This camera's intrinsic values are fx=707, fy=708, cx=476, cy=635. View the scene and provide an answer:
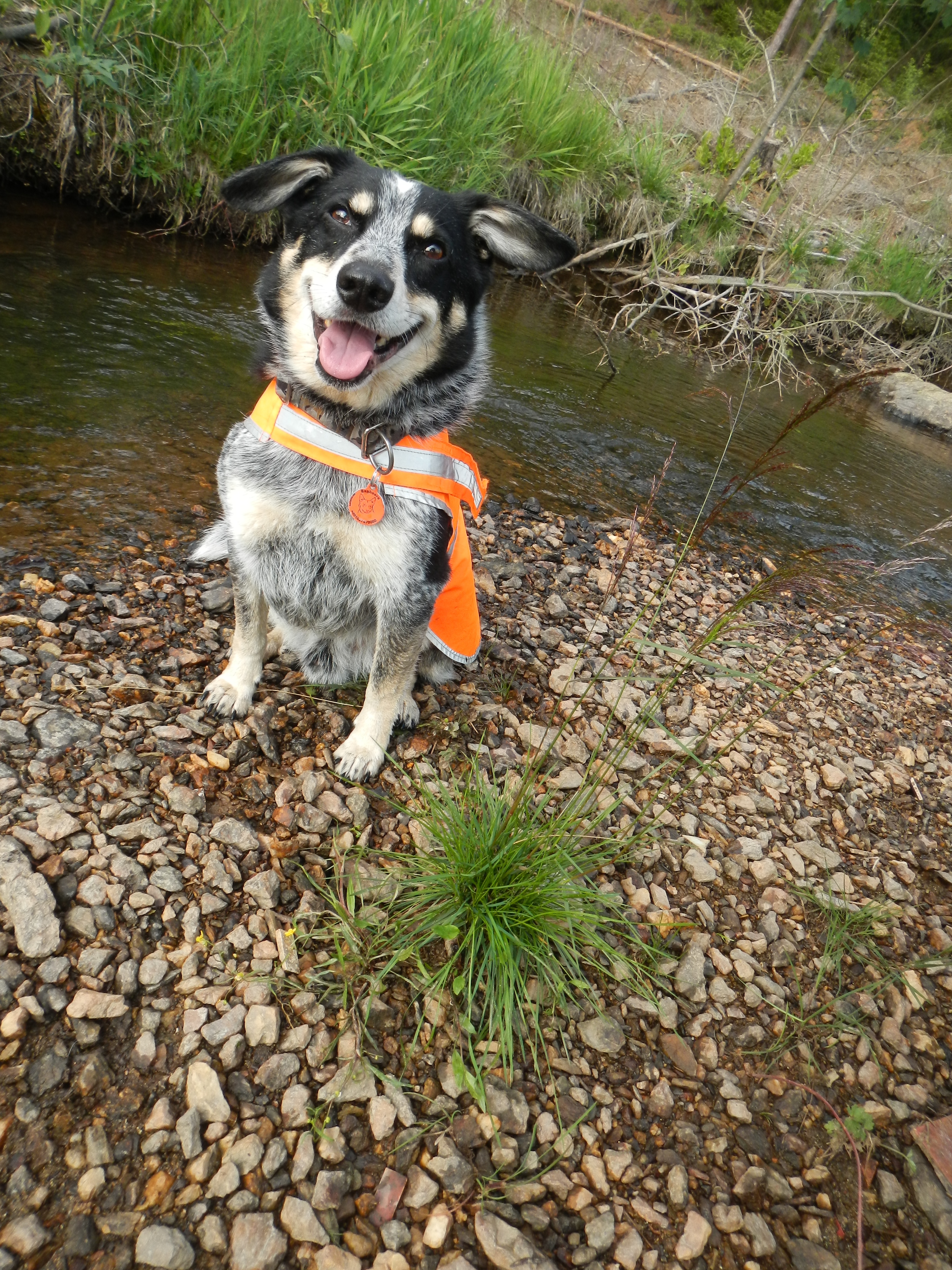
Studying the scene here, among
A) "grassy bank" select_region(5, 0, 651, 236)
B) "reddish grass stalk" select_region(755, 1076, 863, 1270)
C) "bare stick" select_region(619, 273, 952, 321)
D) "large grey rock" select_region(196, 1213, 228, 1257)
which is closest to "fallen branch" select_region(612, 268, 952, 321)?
"bare stick" select_region(619, 273, 952, 321)

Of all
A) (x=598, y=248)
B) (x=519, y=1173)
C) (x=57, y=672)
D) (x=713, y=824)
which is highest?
(x=598, y=248)

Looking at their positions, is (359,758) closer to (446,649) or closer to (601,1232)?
(446,649)

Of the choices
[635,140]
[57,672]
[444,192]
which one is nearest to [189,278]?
[444,192]

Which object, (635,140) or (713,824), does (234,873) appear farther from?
(635,140)

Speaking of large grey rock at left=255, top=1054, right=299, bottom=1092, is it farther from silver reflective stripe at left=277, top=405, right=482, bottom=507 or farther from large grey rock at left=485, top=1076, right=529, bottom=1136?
silver reflective stripe at left=277, top=405, right=482, bottom=507

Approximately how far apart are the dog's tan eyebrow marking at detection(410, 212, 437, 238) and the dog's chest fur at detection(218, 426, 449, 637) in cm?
93

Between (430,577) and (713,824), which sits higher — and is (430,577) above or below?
above

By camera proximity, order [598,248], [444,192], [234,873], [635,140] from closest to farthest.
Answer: [234,873] → [444,192] → [598,248] → [635,140]

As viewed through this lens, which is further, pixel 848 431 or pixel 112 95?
pixel 848 431

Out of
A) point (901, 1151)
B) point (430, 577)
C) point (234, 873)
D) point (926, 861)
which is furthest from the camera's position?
point (926, 861)

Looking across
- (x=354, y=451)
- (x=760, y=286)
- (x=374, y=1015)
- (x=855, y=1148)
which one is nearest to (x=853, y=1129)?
(x=855, y=1148)

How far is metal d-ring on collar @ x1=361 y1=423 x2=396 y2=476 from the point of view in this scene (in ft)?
7.82

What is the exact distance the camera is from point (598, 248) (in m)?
8.38

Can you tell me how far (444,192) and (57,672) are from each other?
2290 mm
